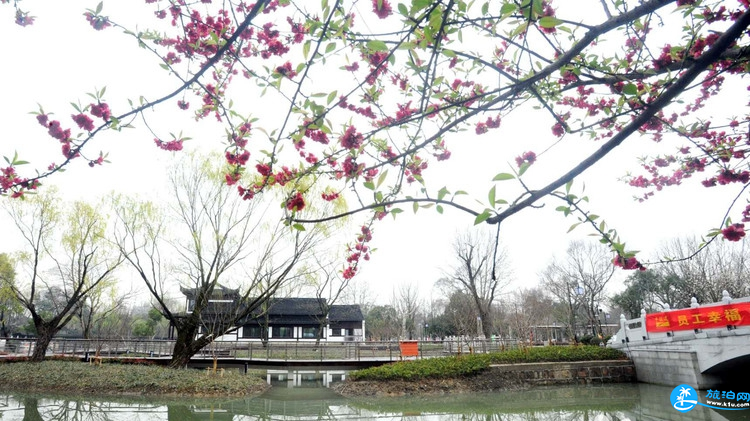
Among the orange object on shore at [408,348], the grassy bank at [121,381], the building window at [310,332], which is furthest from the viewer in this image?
the building window at [310,332]

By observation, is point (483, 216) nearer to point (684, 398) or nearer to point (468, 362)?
point (684, 398)

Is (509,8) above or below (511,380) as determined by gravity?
above

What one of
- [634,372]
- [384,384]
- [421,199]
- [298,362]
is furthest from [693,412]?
[298,362]

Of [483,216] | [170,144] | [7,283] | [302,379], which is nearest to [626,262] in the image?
[483,216]

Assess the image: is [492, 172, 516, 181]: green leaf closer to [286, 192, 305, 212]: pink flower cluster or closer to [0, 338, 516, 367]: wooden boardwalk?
[286, 192, 305, 212]: pink flower cluster

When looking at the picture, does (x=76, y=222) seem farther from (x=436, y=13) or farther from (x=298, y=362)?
(x=436, y=13)

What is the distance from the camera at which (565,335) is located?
31.3 m

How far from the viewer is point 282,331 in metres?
27.8

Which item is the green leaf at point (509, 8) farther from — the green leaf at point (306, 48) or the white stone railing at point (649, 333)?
the white stone railing at point (649, 333)

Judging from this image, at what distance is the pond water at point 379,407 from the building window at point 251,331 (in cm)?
1566

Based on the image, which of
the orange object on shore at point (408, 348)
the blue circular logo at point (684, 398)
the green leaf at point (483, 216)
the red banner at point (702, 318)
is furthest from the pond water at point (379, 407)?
the green leaf at point (483, 216)

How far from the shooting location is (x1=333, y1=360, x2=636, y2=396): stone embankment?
12.0m

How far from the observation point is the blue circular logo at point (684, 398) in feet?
29.9

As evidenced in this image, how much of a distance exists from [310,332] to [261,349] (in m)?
11.8
